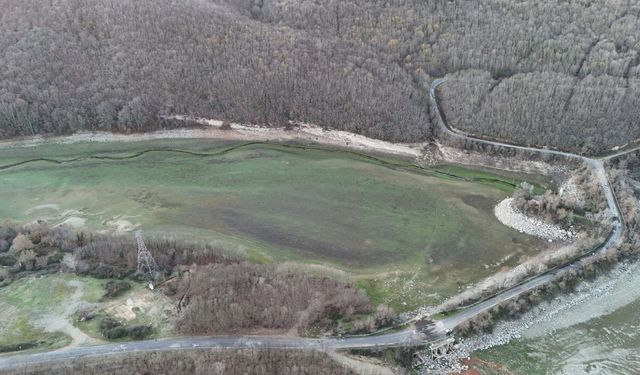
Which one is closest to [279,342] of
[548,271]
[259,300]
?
[259,300]

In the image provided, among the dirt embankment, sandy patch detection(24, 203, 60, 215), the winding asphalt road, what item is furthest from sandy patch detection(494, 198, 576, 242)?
sandy patch detection(24, 203, 60, 215)

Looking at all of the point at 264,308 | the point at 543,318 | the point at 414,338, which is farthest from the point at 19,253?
the point at 543,318

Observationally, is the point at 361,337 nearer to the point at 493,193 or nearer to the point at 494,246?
the point at 494,246

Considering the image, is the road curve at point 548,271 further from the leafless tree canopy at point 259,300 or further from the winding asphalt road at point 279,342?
the leafless tree canopy at point 259,300

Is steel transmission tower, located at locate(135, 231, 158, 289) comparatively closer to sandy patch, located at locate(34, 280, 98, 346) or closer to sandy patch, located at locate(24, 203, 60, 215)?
sandy patch, located at locate(34, 280, 98, 346)

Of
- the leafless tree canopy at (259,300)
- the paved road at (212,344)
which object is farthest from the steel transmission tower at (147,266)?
the paved road at (212,344)

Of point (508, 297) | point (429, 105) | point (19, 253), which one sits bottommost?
point (19, 253)
